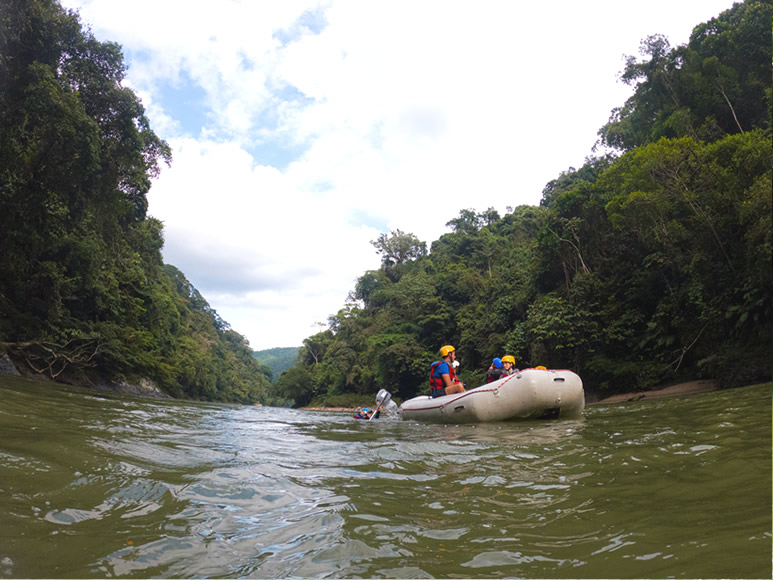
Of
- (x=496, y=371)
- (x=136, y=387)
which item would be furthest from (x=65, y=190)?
(x=496, y=371)

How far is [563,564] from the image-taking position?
1840 mm

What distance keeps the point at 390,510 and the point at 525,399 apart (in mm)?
5307

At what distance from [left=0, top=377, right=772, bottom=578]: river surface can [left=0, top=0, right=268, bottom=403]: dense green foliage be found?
38.0 feet

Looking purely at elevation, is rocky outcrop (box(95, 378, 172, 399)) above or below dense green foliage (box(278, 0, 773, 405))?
below

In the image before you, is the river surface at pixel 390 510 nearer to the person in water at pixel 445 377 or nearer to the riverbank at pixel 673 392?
the person in water at pixel 445 377

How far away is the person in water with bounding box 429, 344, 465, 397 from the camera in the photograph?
371 inches

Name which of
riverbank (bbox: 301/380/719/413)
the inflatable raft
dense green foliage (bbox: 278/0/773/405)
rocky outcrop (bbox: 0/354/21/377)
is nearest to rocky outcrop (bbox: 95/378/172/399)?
rocky outcrop (bbox: 0/354/21/377)

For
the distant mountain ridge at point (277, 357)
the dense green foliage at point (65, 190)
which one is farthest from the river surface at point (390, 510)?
the distant mountain ridge at point (277, 357)

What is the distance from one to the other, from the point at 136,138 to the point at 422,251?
43399 millimetres

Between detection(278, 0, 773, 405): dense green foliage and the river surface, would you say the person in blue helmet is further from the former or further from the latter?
detection(278, 0, 773, 405): dense green foliage

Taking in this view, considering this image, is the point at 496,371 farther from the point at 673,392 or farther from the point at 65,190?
the point at 65,190

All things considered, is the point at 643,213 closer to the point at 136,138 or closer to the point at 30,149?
the point at 136,138

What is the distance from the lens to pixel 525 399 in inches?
297

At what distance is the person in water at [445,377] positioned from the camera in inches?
371
